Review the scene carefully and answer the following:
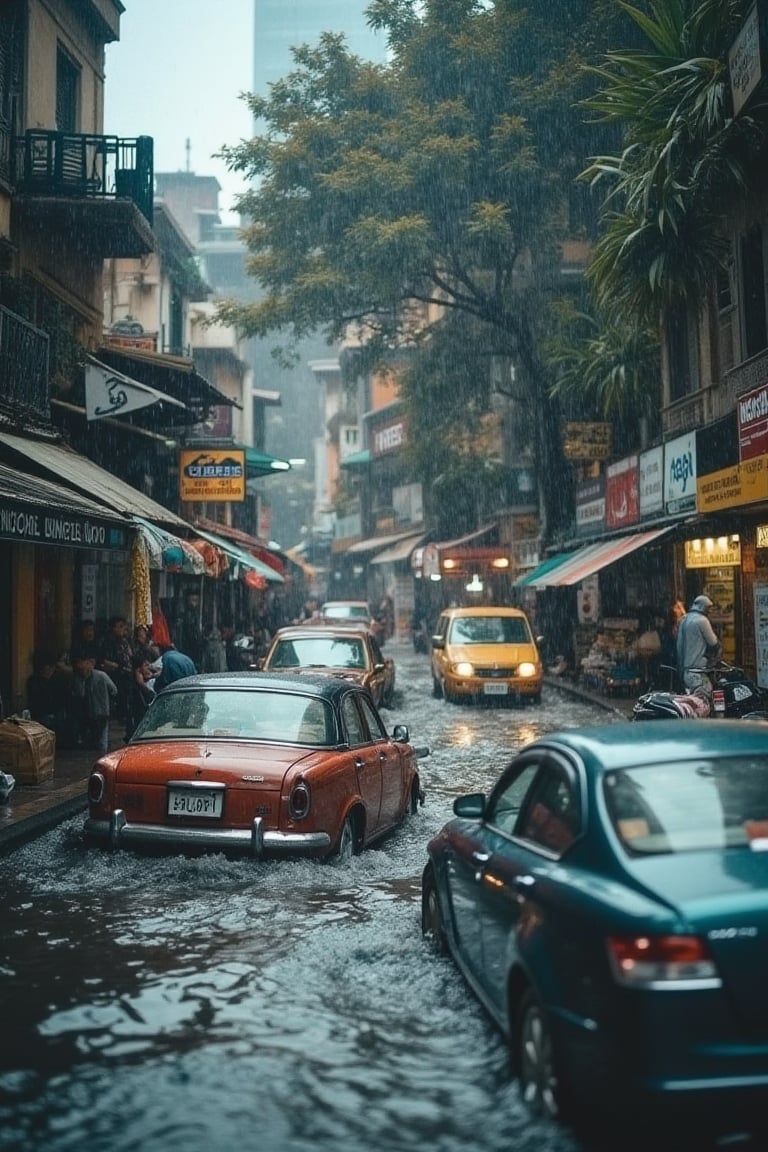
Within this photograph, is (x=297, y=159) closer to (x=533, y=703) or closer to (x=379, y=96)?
(x=379, y=96)

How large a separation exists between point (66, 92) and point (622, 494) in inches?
486

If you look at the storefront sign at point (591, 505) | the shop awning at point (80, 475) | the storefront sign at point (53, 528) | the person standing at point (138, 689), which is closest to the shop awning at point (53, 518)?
the storefront sign at point (53, 528)

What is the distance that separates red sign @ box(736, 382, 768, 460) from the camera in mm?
13766

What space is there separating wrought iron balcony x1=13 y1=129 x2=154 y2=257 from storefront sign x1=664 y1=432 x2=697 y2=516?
9.18m

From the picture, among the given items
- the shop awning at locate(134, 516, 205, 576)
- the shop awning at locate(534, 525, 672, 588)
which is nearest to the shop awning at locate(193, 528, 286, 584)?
the shop awning at locate(134, 516, 205, 576)

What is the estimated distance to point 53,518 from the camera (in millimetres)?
11344

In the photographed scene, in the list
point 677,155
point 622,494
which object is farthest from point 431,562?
point 677,155

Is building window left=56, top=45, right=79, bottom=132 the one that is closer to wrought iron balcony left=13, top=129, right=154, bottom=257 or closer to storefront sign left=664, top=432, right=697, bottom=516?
wrought iron balcony left=13, top=129, right=154, bottom=257

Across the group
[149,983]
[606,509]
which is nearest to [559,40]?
[606,509]

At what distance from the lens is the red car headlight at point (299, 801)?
7641 millimetres

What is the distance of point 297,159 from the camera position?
30922 millimetres

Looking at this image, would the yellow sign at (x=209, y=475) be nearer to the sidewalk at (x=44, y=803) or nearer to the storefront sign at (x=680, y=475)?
the storefront sign at (x=680, y=475)

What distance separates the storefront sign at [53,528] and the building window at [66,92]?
1008cm

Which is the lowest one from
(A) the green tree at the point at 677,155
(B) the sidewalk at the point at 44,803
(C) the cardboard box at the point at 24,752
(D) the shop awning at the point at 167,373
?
(B) the sidewalk at the point at 44,803
